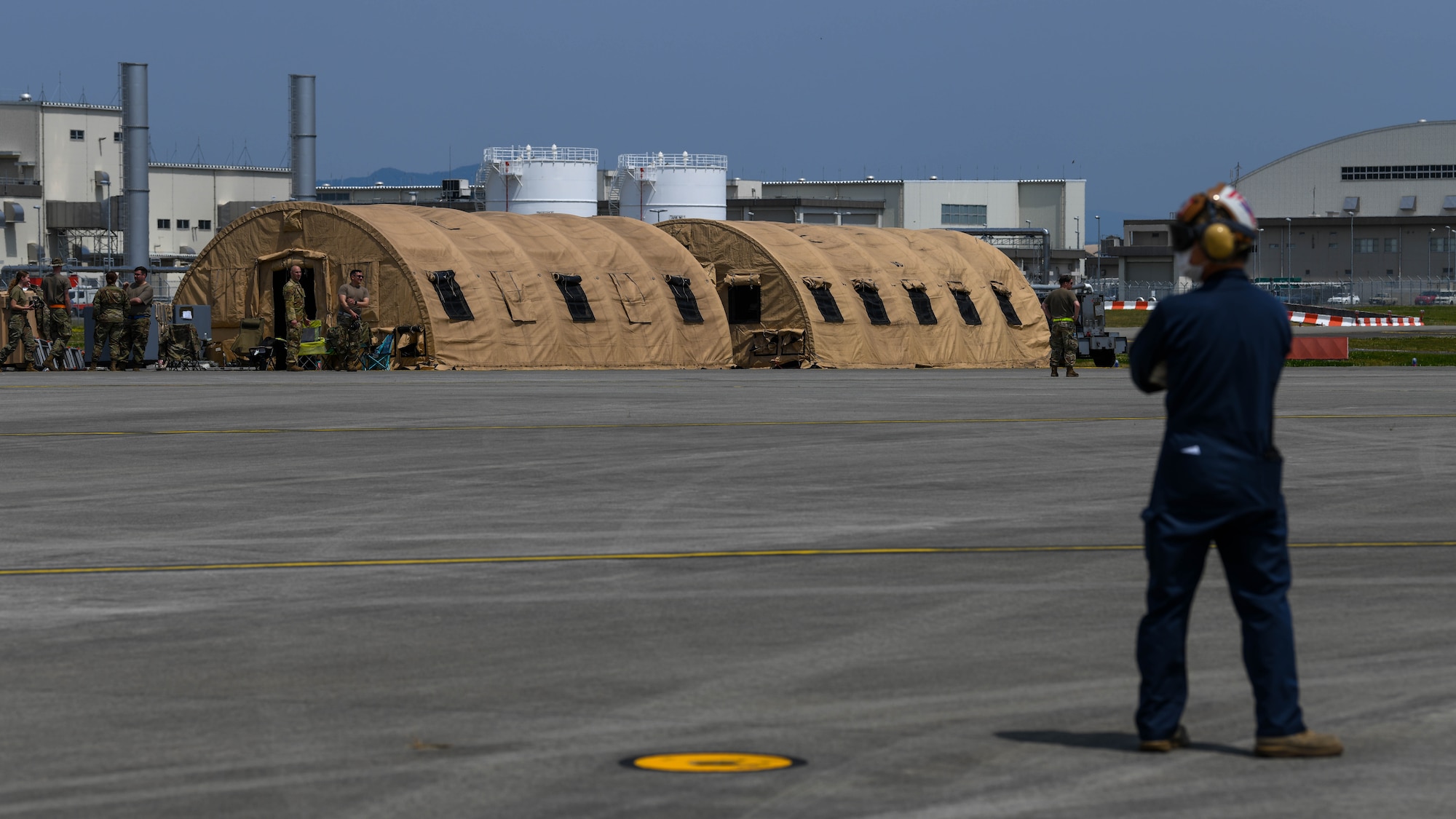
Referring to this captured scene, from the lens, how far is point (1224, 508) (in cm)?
595

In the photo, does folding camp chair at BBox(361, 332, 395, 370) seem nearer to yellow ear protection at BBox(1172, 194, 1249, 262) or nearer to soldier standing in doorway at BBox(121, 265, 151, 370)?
soldier standing in doorway at BBox(121, 265, 151, 370)

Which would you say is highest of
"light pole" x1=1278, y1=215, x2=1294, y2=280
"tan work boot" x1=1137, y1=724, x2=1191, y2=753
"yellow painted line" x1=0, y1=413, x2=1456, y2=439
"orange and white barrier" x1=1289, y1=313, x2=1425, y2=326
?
"light pole" x1=1278, y1=215, x2=1294, y2=280

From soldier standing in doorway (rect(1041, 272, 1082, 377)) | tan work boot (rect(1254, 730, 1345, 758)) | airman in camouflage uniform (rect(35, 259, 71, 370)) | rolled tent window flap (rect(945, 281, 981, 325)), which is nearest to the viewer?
tan work boot (rect(1254, 730, 1345, 758))

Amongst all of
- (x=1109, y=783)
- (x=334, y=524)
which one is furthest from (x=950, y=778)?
(x=334, y=524)

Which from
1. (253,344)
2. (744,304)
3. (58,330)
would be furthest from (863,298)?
(58,330)

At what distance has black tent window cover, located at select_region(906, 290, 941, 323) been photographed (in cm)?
4244

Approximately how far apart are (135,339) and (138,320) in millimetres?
470

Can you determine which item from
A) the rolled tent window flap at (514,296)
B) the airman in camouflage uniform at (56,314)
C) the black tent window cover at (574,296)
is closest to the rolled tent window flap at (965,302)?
the black tent window cover at (574,296)

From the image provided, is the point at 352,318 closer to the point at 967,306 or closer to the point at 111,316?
the point at 111,316

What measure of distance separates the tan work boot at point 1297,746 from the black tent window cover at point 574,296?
107 feet

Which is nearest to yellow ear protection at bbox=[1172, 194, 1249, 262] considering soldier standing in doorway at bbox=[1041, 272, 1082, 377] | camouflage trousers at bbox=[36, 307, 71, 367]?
soldier standing in doorway at bbox=[1041, 272, 1082, 377]

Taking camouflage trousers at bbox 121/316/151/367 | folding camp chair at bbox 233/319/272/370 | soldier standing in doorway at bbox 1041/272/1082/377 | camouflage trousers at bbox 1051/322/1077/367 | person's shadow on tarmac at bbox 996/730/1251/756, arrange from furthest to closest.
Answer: folding camp chair at bbox 233/319/272/370 < camouflage trousers at bbox 121/316/151/367 < camouflage trousers at bbox 1051/322/1077/367 < soldier standing in doorway at bbox 1041/272/1082/377 < person's shadow on tarmac at bbox 996/730/1251/756

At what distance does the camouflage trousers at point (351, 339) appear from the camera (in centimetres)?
3456

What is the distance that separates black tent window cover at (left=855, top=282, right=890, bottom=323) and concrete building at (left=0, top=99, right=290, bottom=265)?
64767 millimetres
